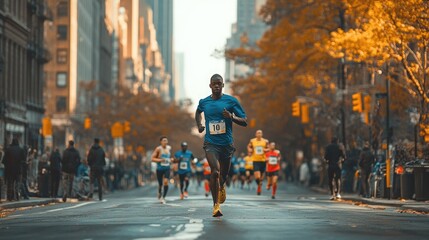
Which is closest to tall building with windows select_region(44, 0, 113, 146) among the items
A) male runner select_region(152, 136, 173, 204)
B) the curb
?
the curb

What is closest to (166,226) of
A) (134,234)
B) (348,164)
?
(134,234)

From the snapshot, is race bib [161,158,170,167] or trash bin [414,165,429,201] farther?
race bib [161,158,170,167]

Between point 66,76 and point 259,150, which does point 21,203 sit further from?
point 66,76

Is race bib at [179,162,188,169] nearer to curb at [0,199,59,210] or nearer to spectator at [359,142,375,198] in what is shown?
curb at [0,199,59,210]

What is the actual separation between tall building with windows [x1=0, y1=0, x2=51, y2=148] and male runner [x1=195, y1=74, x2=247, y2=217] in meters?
38.3

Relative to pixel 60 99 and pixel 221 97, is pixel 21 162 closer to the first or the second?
pixel 221 97

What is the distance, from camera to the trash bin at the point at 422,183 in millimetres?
32312

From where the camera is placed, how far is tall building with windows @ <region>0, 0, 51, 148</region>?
211 feet

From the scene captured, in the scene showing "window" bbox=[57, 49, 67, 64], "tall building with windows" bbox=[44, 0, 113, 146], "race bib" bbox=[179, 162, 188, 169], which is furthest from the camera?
"window" bbox=[57, 49, 67, 64]

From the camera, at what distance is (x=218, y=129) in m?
19.7

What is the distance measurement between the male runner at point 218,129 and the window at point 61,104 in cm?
9286

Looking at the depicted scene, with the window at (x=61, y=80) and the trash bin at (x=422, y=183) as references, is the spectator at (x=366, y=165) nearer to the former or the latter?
the trash bin at (x=422, y=183)

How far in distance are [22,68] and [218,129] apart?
5366cm

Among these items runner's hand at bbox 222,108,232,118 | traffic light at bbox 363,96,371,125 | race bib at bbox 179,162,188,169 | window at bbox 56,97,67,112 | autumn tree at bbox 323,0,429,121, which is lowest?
race bib at bbox 179,162,188,169
